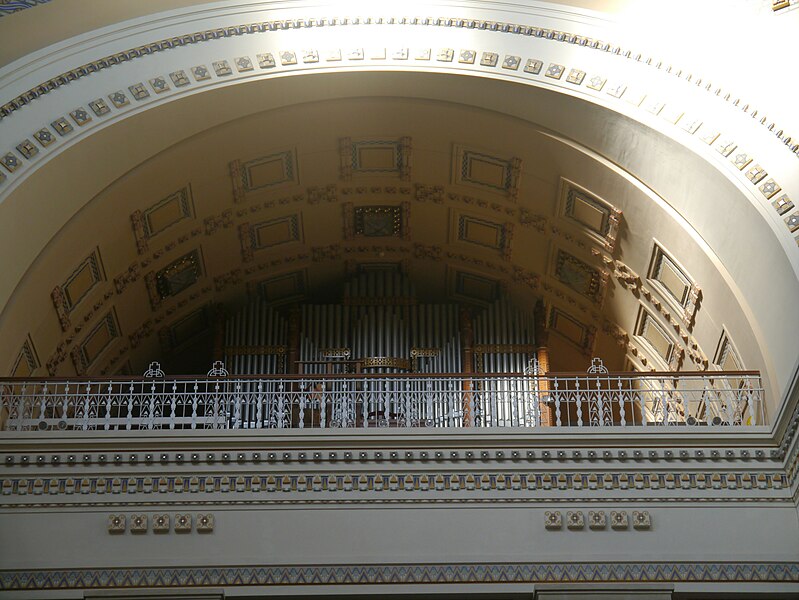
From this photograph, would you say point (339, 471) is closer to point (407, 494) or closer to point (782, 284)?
point (407, 494)

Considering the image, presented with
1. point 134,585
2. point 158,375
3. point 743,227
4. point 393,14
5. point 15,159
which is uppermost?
point 393,14

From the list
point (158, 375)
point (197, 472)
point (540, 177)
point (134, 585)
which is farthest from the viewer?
point (540, 177)

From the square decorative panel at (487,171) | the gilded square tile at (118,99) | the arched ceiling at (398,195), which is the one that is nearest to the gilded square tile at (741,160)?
the arched ceiling at (398,195)

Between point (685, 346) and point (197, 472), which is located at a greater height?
point (685, 346)

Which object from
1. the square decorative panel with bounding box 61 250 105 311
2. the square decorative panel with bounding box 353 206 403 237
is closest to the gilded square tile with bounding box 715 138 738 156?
the square decorative panel with bounding box 353 206 403 237

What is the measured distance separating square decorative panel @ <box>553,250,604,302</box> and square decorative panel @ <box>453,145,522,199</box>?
1171 mm

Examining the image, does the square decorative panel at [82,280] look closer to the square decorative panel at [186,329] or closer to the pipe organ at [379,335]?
the square decorative panel at [186,329]

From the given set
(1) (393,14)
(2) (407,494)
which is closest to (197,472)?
(2) (407,494)

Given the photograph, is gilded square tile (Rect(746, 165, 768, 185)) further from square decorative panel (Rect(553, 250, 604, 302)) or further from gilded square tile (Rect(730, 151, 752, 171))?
square decorative panel (Rect(553, 250, 604, 302))

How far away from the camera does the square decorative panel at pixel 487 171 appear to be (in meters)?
14.7

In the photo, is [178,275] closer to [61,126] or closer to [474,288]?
[61,126]

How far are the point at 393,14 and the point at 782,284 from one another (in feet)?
16.2

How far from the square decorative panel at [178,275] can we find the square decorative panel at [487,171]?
3.35 meters

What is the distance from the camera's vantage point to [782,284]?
38.5ft
